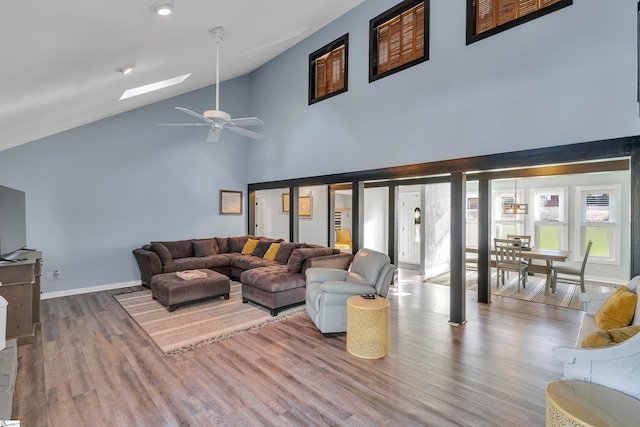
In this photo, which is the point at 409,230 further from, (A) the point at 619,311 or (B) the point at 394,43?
(A) the point at 619,311

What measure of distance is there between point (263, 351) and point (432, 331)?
214cm

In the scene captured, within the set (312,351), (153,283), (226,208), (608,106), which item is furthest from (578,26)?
(226,208)

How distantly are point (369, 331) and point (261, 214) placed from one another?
768 centimetres

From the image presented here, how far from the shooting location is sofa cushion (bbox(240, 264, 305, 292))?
440 cm

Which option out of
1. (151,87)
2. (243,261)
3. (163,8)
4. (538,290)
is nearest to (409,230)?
(538,290)

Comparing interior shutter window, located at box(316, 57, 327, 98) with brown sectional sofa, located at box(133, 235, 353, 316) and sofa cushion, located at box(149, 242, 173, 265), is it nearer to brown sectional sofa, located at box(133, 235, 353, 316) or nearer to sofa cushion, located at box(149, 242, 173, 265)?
brown sectional sofa, located at box(133, 235, 353, 316)

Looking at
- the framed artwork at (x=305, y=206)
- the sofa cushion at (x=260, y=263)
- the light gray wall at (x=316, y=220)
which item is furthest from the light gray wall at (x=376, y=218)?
the sofa cushion at (x=260, y=263)

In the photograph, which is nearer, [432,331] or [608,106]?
[608,106]

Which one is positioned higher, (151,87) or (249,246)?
(151,87)

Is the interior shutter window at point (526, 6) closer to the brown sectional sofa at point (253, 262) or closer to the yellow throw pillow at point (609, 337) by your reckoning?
the yellow throw pillow at point (609, 337)

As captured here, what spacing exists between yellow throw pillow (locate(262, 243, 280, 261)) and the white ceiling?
3485 mm

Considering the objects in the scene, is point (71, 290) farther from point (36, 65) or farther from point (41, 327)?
point (36, 65)

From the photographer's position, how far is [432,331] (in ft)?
12.6

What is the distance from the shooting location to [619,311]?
253 cm
